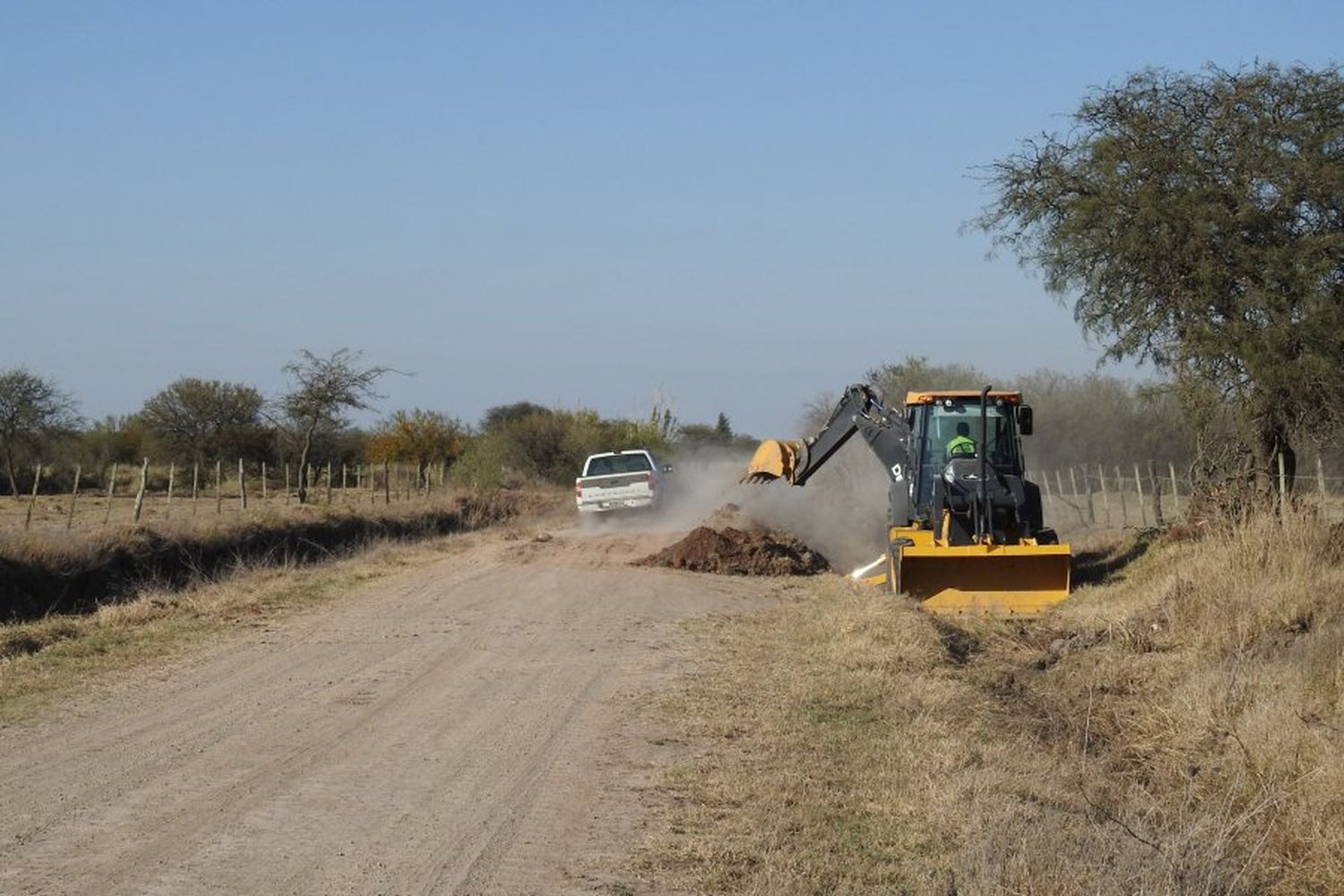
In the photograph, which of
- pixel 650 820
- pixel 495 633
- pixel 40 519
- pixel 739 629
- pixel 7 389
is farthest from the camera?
pixel 7 389

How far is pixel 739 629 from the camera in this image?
1689 centimetres

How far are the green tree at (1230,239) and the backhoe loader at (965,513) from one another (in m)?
2.57

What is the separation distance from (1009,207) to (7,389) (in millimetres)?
41013

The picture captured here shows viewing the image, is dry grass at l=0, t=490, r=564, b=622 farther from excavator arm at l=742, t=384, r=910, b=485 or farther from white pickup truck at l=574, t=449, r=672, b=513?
excavator arm at l=742, t=384, r=910, b=485

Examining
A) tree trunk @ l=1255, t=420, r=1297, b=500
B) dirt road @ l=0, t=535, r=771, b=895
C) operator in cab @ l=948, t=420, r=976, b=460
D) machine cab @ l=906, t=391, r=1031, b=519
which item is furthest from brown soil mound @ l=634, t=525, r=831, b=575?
dirt road @ l=0, t=535, r=771, b=895

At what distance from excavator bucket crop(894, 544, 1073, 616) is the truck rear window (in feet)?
46.5

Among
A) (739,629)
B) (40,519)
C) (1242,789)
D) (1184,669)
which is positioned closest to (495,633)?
(739,629)

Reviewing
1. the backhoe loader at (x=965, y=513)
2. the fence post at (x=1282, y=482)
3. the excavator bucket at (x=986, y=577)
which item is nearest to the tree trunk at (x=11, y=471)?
the backhoe loader at (x=965, y=513)

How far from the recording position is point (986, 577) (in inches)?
742

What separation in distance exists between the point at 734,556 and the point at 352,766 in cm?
1492

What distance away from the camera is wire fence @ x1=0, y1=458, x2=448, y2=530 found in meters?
33.6

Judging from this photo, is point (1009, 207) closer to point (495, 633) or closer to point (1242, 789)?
point (495, 633)

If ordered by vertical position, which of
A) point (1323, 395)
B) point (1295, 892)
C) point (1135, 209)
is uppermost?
point (1135, 209)

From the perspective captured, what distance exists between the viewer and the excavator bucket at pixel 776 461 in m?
23.6
